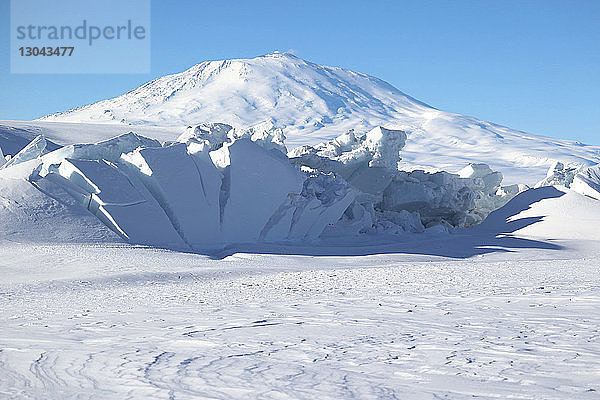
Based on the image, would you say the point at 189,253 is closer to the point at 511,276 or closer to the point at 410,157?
the point at 511,276

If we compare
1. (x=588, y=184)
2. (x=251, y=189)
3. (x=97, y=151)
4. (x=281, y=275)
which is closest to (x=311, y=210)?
(x=251, y=189)

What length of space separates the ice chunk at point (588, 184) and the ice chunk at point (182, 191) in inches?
337

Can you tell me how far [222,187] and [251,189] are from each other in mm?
507

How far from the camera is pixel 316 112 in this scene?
226ft

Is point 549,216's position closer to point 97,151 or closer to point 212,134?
point 212,134

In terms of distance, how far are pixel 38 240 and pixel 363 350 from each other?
21.8 ft

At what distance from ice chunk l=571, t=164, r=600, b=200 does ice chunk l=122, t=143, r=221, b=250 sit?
855 centimetres

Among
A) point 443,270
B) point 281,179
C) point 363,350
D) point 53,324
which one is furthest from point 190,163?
point 363,350

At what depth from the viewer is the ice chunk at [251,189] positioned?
10.9m

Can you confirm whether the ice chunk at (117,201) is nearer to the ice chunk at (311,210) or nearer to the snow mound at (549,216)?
the ice chunk at (311,210)

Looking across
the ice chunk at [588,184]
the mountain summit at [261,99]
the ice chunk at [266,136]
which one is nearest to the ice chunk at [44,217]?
the ice chunk at [266,136]

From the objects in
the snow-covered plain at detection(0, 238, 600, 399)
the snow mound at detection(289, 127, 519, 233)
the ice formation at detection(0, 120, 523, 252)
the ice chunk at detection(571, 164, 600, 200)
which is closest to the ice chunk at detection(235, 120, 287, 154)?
the ice formation at detection(0, 120, 523, 252)

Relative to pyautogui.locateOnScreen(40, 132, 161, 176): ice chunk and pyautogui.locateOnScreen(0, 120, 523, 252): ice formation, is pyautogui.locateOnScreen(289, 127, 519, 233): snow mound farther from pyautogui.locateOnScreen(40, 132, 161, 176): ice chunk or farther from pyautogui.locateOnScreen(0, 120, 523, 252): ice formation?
pyautogui.locateOnScreen(40, 132, 161, 176): ice chunk

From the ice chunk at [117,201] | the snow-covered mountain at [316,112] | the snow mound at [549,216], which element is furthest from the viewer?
the snow-covered mountain at [316,112]
